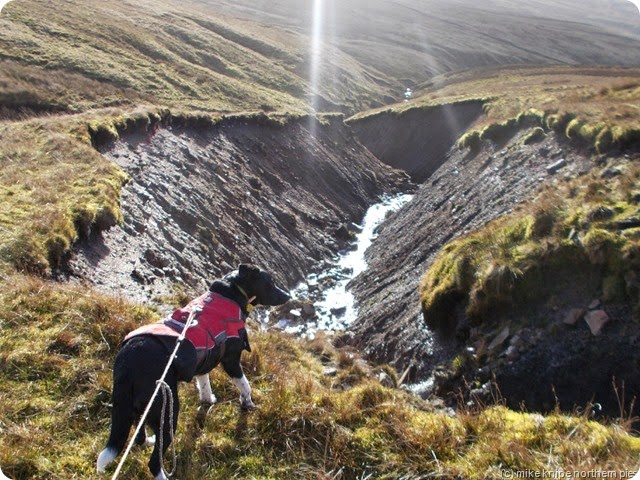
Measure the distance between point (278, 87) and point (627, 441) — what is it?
182 ft

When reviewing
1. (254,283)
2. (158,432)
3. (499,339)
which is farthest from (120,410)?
(499,339)

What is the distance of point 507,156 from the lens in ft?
71.6

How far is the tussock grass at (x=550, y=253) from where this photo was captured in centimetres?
912

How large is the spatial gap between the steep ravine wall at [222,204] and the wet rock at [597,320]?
8656mm

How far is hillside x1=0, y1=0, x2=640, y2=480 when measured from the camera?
511 cm

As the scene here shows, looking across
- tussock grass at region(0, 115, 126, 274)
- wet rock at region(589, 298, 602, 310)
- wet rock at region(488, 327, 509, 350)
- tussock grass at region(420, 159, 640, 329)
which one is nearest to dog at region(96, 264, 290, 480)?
tussock grass at region(0, 115, 126, 274)

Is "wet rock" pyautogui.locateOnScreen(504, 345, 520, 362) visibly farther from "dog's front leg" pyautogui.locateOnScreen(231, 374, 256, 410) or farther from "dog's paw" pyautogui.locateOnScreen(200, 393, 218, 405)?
"dog's paw" pyautogui.locateOnScreen(200, 393, 218, 405)

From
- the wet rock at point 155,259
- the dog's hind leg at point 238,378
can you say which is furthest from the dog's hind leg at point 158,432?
the wet rock at point 155,259

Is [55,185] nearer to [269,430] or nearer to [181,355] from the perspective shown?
[181,355]

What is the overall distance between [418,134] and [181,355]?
145 ft

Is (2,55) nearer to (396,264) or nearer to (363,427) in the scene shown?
(396,264)

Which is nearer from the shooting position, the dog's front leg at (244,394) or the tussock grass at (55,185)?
the dog's front leg at (244,394)

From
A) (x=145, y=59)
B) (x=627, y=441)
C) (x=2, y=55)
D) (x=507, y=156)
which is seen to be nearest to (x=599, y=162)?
(x=507, y=156)

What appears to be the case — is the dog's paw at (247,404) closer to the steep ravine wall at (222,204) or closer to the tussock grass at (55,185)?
the steep ravine wall at (222,204)
